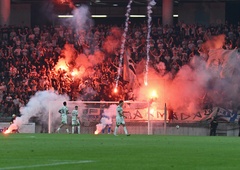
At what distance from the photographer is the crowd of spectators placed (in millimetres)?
51469

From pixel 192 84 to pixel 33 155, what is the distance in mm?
29958

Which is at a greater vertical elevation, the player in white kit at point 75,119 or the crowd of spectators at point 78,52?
the crowd of spectators at point 78,52

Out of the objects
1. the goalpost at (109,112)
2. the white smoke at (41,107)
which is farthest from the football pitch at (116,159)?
the white smoke at (41,107)

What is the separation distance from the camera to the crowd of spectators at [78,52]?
169 ft

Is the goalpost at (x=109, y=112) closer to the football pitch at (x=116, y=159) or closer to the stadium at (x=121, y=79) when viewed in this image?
the stadium at (x=121, y=79)

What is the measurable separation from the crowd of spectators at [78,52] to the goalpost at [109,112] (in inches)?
72.6

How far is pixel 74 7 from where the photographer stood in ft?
217

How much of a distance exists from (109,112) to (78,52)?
7.79m

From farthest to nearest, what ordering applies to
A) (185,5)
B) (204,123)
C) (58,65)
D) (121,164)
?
(185,5)
(58,65)
(204,123)
(121,164)

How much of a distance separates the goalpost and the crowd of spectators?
1.84 metres

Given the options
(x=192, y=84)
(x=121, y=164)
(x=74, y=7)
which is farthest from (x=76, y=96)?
(x=121, y=164)

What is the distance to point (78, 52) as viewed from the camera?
55125mm

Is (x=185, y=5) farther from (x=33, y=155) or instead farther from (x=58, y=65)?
(x=33, y=155)

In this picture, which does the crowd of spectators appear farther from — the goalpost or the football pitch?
the football pitch
